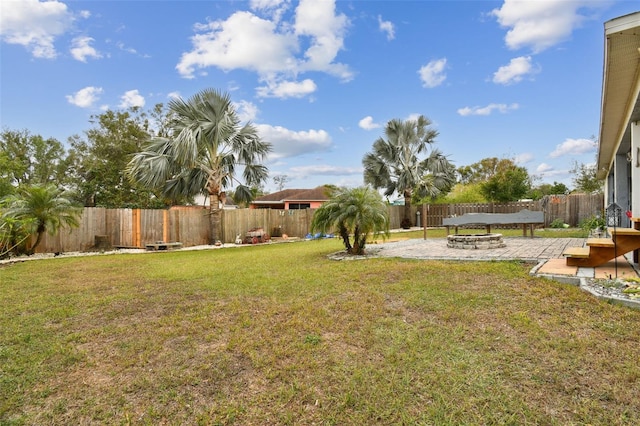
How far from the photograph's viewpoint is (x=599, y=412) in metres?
1.83

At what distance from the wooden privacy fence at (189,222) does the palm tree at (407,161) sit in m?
2.80

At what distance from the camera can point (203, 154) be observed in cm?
1380

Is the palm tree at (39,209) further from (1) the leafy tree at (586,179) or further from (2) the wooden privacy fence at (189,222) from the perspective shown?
(1) the leafy tree at (586,179)

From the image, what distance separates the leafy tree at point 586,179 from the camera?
21.9 metres

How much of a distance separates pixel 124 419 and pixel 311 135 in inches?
880

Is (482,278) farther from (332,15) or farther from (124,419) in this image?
(332,15)

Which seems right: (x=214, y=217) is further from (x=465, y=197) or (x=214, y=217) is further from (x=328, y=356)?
(x=465, y=197)

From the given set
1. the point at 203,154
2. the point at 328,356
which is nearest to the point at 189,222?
the point at 203,154

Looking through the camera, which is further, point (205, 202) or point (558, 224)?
point (205, 202)

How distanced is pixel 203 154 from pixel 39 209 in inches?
234

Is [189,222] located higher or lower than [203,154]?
lower

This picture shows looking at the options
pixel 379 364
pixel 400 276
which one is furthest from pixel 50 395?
pixel 400 276

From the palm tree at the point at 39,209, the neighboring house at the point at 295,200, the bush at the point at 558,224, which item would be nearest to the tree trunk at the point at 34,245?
the palm tree at the point at 39,209

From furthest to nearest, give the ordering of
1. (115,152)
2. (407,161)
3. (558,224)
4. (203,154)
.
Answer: (115,152) → (407,161) → (558,224) → (203,154)
